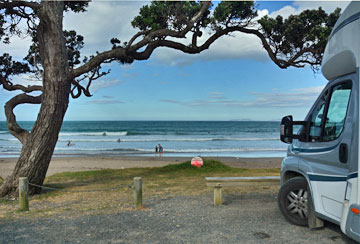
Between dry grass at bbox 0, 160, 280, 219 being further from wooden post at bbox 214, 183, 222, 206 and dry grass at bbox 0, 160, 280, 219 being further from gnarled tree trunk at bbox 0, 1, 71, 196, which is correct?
wooden post at bbox 214, 183, 222, 206

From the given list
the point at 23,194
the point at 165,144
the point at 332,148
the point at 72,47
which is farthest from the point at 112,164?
the point at 165,144

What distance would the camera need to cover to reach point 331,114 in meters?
4.57

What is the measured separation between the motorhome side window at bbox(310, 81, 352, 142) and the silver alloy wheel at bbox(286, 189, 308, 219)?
2.99ft

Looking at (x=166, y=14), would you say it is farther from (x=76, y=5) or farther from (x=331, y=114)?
(x=331, y=114)

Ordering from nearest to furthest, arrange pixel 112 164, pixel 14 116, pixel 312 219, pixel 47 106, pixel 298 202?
pixel 312 219 → pixel 298 202 → pixel 47 106 → pixel 14 116 → pixel 112 164

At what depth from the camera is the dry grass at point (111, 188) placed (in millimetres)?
6668

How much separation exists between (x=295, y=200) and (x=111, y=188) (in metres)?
4.05

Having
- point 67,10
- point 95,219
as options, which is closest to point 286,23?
point 67,10

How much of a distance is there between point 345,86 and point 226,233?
8.84 feet

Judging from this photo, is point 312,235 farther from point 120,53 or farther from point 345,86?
point 120,53

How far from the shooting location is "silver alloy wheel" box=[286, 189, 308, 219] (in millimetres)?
5160

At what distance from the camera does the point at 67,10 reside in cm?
1070

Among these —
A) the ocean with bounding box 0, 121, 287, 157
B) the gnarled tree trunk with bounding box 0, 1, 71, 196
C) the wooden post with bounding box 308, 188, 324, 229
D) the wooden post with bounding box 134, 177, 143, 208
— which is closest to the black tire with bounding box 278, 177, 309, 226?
the wooden post with bounding box 308, 188, 324, 229

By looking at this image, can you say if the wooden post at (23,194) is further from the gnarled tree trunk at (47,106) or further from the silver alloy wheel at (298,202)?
the silver alloy wheel at (298,202)
